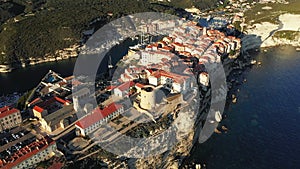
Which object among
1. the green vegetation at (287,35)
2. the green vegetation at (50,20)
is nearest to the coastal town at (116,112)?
the green vegetation at (50,20)

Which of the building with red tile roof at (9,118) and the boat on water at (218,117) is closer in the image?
the building with red tile roof at (9,118)

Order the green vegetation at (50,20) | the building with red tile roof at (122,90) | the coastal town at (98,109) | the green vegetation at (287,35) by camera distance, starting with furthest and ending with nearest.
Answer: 1. the green vegetation at (287,35)
2. the green vegetation at (50,20)
3. the building with red tile roof at (122,90)
4. the coastal town at (98,109)

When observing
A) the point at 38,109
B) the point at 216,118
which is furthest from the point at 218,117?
the point at 38,109

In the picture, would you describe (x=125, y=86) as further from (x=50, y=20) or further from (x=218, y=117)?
(x=50, y=20)

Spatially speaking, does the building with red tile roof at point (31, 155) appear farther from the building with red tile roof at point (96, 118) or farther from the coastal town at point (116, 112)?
the building with red tile roof at point (96, 118)

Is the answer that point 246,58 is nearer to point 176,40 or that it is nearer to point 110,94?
point 176,40

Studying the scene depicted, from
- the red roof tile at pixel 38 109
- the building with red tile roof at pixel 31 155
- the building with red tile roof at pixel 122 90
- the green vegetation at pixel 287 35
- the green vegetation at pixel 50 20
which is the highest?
the green vegetation at pixel 50 20

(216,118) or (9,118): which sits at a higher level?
(9,118)

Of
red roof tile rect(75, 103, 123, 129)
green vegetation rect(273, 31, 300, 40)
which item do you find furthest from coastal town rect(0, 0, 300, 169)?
green vegetation rect(273, 31, 300, 40)

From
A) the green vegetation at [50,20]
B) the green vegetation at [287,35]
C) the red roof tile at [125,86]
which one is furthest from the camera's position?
the green vegetation at [287,35]
